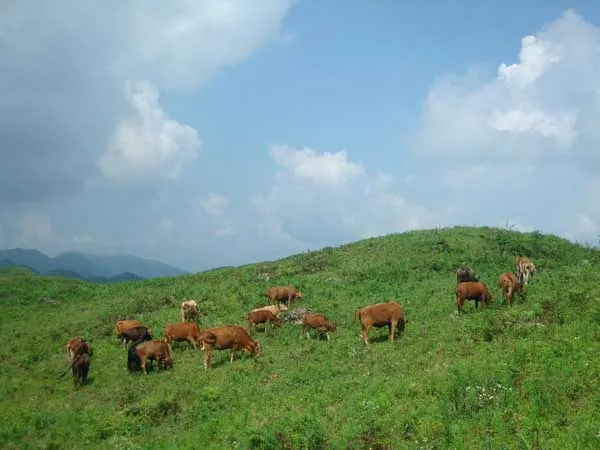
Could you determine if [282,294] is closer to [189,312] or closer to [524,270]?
[189,312]

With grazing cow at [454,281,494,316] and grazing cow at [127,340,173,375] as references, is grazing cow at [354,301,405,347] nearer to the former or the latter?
grazing cow at [454,281,494,316]

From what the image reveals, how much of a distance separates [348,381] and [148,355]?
34.0 feet

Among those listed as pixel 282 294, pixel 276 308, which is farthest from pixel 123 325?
pixel 282 294

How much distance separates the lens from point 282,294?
109ft

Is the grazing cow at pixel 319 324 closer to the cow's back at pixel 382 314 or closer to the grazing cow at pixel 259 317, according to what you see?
the grazing cow at pixel 259 317

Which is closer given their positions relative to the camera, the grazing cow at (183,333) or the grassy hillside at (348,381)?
the grassy hillside at (348,381)

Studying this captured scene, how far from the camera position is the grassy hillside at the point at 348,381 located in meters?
12.1

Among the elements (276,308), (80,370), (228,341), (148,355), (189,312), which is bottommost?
(80,370)

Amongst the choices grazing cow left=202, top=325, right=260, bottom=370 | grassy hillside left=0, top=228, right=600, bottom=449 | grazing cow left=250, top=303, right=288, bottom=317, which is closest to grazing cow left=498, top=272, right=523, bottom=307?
grassy hillside left=0, top=228, right=600, bottom=449

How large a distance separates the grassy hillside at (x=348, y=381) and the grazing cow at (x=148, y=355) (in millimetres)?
670

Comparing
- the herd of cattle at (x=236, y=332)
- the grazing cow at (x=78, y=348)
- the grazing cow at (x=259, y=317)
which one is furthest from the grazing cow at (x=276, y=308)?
the grazing cow at (x=78, y=348)

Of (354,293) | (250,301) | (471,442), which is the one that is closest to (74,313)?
(250,301)

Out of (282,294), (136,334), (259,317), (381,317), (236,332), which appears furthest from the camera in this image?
(282,294)

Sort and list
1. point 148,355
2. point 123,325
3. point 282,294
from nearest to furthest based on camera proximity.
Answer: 1. point 148,355
2. point 123,325
3. point 282,294
